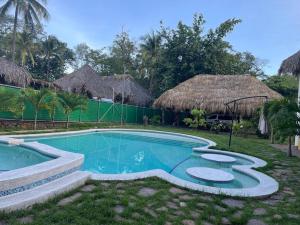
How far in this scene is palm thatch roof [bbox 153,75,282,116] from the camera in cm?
1686

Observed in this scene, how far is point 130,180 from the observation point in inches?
165

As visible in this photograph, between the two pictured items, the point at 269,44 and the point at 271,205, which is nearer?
the point at 271,205

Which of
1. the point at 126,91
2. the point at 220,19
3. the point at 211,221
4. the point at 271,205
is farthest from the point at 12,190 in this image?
the point at 220,19

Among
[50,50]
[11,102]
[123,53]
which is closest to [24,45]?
[50,50]

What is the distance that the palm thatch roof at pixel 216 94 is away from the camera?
55.3 ft

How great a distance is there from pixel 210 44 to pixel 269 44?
4.59 metres

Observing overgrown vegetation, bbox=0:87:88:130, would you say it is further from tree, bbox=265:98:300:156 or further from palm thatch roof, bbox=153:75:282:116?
tree, bbox=265:98:300:156

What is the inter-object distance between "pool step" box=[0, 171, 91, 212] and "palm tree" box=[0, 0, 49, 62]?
21.0 m

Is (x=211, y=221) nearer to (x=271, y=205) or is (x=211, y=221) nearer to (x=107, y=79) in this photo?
(x=271, y=205)

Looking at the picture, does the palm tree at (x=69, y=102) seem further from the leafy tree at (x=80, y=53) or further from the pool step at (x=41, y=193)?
the leafy tree at (x=80, y=53)

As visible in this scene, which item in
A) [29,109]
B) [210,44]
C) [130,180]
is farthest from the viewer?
[210,44]

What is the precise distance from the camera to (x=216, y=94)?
1795 cm

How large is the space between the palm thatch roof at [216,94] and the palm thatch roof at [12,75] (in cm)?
886

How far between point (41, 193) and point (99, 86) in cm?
1854
